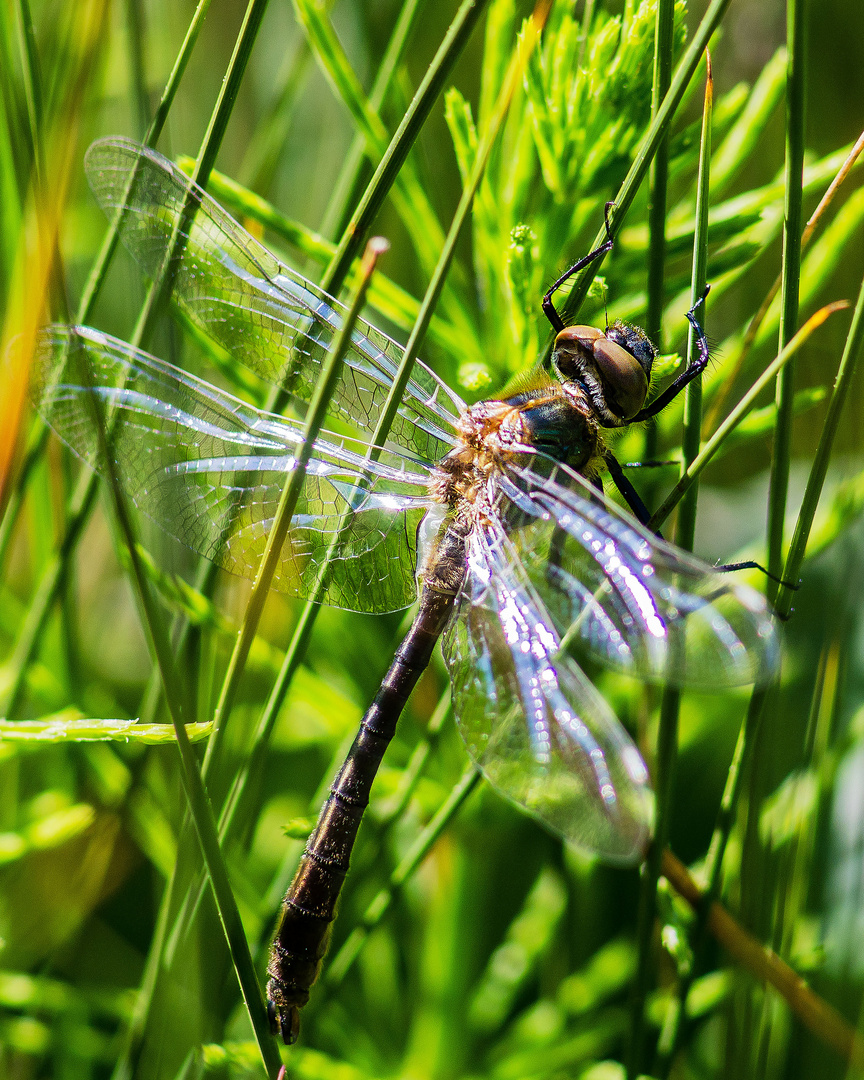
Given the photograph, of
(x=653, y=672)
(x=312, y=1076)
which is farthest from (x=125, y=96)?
(x=312, y=1076)

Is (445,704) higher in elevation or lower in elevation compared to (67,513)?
lower

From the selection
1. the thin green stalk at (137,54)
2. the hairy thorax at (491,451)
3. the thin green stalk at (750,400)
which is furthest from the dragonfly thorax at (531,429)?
the thin green stalk at (137,54)

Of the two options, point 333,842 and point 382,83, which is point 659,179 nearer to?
point 382,83

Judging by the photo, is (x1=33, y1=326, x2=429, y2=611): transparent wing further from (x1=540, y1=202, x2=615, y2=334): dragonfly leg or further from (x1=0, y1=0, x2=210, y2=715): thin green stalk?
(x1=540, y1=202, x2=615, y2=334): dragonfly leg

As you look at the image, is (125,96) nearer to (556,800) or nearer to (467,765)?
(467,765)

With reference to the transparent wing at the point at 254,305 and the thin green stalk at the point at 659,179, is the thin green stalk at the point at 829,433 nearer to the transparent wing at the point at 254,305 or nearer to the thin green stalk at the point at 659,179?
the thin green stalk at the point at 659,179

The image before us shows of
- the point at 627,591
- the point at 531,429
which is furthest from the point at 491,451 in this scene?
the point at 627,591

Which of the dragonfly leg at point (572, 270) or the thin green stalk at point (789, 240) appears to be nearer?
the thin green stalk at point (789, 240)
